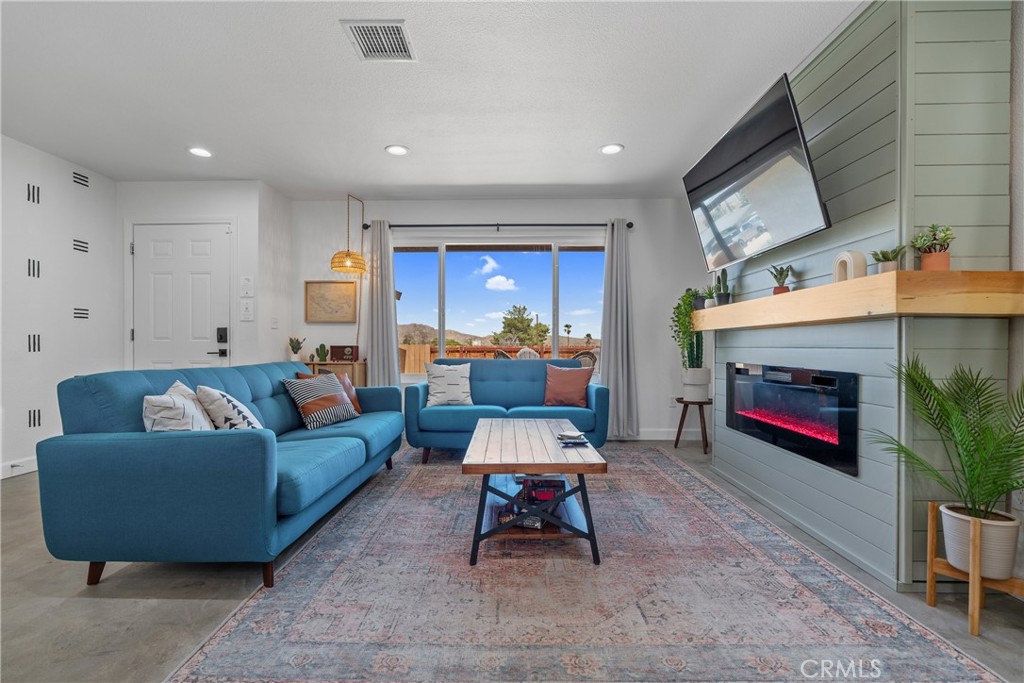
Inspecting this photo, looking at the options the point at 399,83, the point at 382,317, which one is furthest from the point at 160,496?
the point at 382,317

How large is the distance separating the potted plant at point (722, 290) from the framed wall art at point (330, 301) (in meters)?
3.62

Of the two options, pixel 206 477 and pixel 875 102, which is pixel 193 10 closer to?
pixel 206 477

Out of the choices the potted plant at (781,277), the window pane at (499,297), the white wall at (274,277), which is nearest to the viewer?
the potted plant at (781,277)

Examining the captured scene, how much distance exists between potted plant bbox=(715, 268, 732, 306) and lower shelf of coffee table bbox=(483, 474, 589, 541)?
1878mm

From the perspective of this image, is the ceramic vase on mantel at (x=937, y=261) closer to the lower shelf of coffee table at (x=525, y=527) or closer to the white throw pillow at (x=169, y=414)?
the lower shelf of coffee table at (x=525, y=527)

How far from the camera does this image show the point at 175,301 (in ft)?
15.3

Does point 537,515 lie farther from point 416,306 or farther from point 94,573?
point 416,306

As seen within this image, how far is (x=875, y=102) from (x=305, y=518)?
318cm

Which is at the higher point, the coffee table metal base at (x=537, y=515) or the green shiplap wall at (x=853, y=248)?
the green shiplap wall at (x=853, y=248)

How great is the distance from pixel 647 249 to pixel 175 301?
15.9 feet

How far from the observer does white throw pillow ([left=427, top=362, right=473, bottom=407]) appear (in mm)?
4227

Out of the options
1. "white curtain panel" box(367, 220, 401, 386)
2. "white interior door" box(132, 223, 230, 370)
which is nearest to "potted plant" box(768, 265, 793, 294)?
"white curtain panel" box(367, 220, 401, 386)

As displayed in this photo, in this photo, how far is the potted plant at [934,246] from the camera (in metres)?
1.81

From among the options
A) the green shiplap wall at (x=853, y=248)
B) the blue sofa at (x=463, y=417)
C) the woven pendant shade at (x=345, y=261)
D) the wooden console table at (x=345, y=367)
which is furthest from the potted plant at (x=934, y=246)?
the wooden console table at (x=345, y=367)
